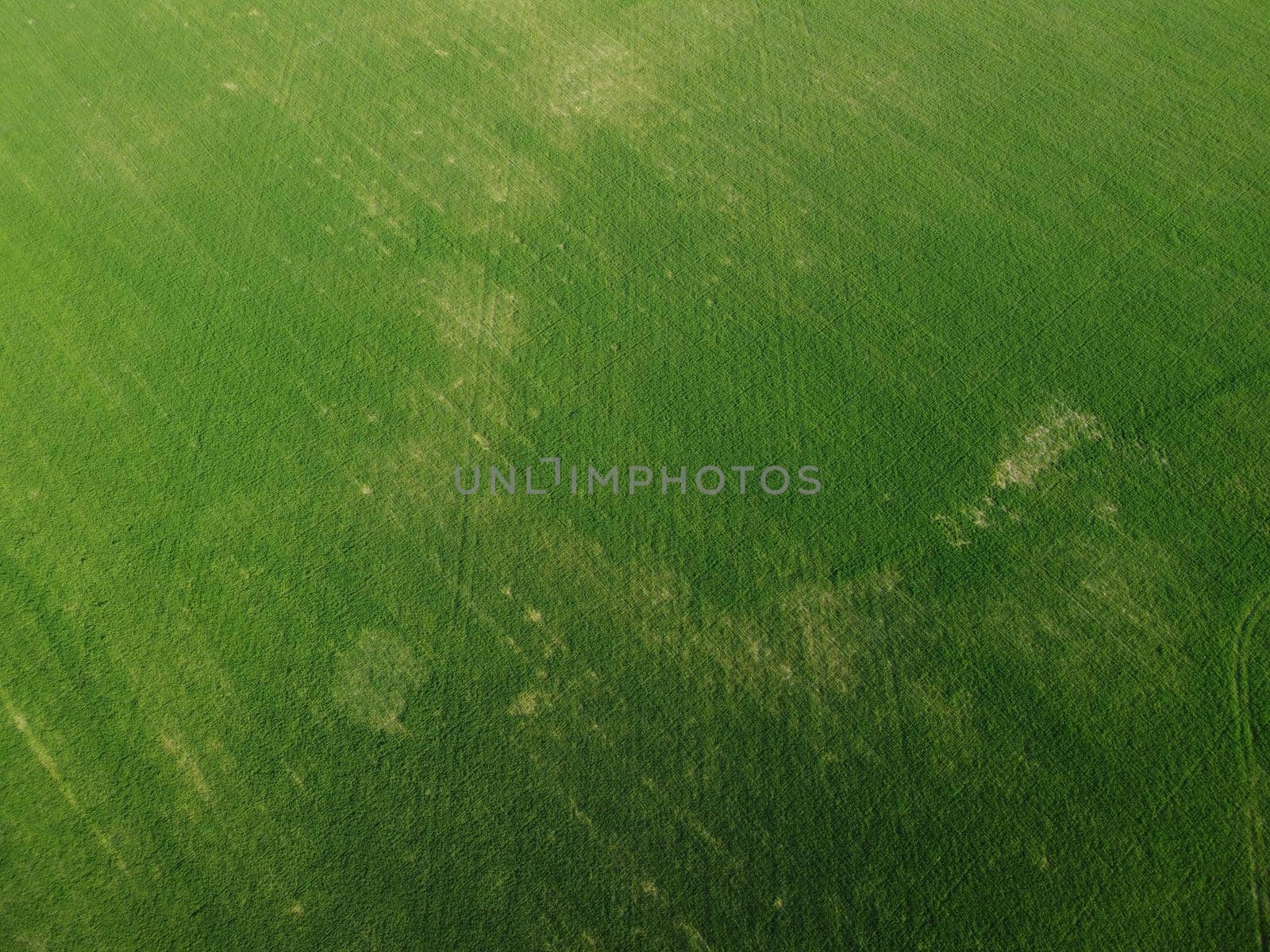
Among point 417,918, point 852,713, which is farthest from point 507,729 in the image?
point 852,713

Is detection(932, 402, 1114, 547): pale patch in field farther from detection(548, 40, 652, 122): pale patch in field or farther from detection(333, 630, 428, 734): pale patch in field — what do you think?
detection(548, 40, 652, 122): pale patch in field

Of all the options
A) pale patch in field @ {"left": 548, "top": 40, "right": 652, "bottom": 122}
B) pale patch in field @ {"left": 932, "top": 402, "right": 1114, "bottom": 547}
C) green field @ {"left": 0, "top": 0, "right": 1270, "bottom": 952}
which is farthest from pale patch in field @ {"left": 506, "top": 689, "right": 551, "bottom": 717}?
pale patch in field @ {"left": 548, "top": 40, "right": 652, "bottom": 122}

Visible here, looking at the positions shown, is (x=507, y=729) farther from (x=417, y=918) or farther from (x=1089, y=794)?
(x=1089, y=794)

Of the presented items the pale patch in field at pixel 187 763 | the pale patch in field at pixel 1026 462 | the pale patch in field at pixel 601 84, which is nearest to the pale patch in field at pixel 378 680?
the pale patch in field at pixel 187 763

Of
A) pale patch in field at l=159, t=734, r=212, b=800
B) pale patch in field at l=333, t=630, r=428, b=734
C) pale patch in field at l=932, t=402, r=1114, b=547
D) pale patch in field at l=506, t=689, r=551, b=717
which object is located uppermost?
pale patch in field at l=932, t=402, r=1114, b=547

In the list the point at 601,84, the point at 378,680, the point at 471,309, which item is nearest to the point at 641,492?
the point at 471,309
